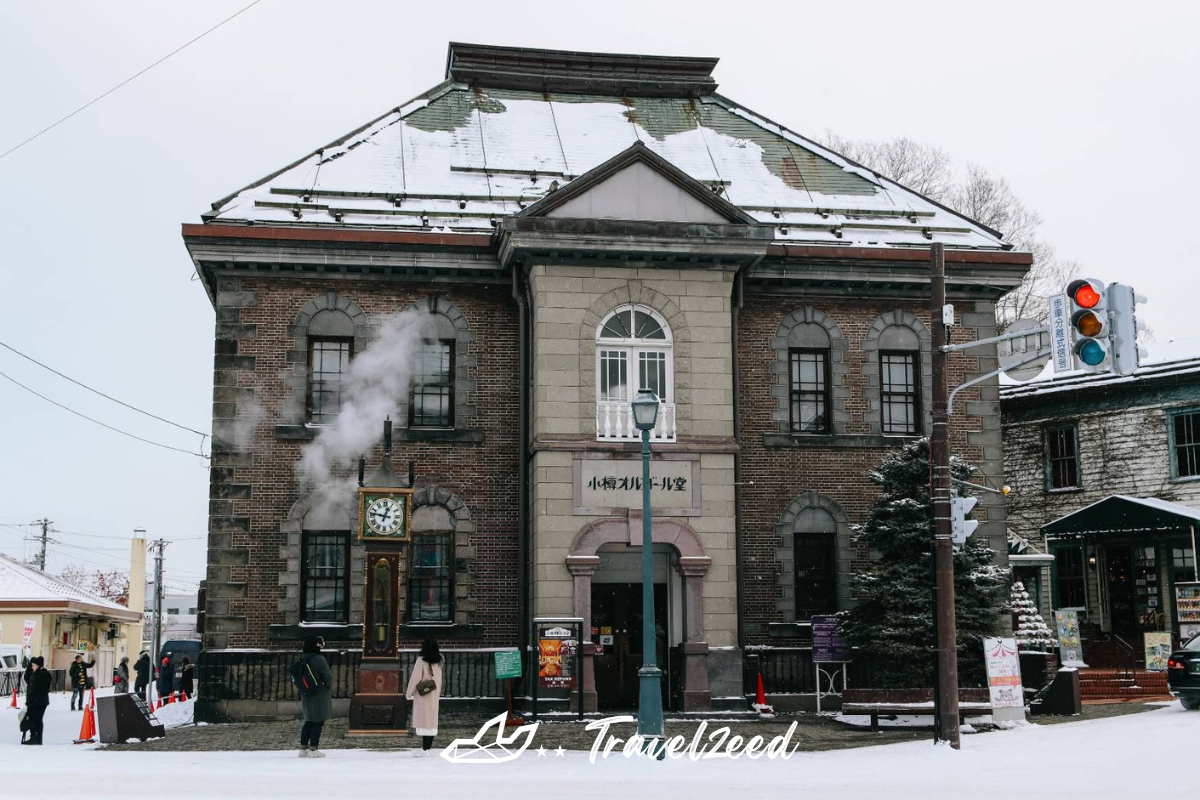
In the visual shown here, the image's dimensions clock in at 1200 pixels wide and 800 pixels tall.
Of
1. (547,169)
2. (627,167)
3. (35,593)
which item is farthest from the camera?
(35,593)

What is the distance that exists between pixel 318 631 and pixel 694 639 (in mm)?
6964

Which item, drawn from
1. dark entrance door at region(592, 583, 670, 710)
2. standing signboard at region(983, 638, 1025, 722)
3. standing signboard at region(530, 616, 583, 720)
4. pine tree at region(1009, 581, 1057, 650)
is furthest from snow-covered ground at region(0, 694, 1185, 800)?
pine tree at region(1009, 581, 1057, 650)

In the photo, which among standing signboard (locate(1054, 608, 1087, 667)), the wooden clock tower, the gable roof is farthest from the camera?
standing signboard (locate(1054, 608, 1087, 667))

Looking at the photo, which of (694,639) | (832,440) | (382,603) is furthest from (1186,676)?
(382,603)

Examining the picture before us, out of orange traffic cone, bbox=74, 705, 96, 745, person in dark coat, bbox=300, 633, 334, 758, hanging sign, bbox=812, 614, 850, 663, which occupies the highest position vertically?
hanging sign, bbox=812, 614, 850, 663

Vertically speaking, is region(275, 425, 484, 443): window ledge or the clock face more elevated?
region(275, 425, 484, 443): window ledge

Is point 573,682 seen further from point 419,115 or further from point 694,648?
point 419,115

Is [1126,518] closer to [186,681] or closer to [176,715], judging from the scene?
[176,715]

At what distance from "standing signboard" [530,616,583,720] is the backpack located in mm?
5820

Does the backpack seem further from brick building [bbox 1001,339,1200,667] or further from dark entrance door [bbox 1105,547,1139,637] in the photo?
dark entrance door [bbox 1105,547,1139,637]

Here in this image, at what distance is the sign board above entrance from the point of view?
23656mm

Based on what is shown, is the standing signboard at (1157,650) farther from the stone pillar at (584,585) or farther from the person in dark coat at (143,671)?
the person in dark coat at (143,671)

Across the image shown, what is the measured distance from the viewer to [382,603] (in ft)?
68.7

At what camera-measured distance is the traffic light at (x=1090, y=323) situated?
14844 mm
